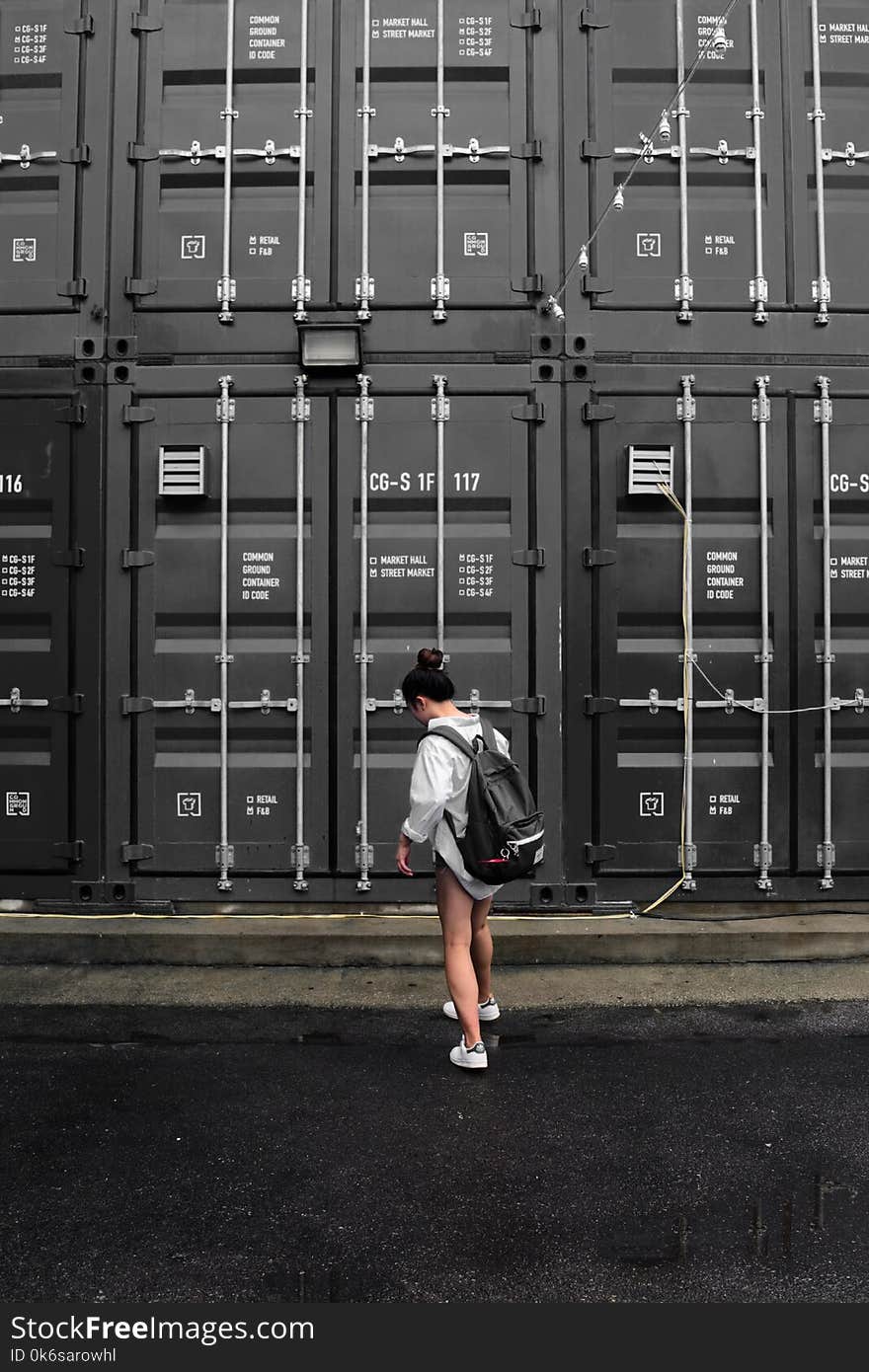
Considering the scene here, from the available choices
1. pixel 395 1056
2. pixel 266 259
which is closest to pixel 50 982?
pixel 395 1056

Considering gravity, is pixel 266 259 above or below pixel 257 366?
above

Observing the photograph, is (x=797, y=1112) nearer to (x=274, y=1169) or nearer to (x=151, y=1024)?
(x=274, y=1169)

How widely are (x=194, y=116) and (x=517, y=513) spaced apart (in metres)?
3.04

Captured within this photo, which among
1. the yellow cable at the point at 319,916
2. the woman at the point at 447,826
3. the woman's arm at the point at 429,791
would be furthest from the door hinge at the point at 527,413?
the yellow cable at the point at 319,916

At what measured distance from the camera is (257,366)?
585 centimetres

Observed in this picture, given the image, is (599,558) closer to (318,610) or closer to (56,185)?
(318,610)

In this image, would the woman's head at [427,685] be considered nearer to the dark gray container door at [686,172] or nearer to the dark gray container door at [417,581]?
the dark gray container door at [417,581]

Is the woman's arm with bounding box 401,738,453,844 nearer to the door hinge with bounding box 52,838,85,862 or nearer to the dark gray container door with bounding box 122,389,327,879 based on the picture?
the dark gray container door with bounding box 122,389,327,879

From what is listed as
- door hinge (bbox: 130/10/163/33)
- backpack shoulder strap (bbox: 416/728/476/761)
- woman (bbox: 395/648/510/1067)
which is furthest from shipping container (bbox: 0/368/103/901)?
backpack shoulder strap (bbox: 416/728/476/761)

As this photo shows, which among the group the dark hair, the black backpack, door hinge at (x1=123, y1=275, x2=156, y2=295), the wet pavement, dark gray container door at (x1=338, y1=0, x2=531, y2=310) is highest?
dark gray container door at (x1=338, y1=0, x2=531, y2=310)

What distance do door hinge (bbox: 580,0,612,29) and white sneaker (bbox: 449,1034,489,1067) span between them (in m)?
5.72

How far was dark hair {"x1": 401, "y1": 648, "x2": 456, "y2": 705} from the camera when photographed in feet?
13.7

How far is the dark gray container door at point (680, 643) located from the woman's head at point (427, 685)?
1.88 m

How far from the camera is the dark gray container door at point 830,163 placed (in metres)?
5.88
